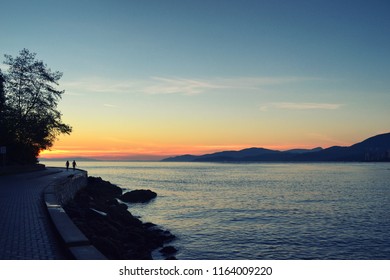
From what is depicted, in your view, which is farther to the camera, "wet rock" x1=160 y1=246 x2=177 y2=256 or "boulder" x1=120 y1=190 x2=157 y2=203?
"boulder" x1=120 y1=190 x2=157 y2=203

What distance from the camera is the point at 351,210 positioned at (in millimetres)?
32688

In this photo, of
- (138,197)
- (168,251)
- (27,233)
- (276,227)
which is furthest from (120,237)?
(138,197)

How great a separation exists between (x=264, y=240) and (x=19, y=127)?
34.1 metres

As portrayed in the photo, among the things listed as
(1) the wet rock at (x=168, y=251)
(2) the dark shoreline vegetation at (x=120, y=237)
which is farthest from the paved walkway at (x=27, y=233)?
(1) the wet rock at (x=168, y=251)

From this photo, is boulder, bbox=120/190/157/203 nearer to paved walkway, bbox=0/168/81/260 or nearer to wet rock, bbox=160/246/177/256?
wet rock, bbox=160/246/177/256

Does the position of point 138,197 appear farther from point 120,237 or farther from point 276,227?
point 120,237

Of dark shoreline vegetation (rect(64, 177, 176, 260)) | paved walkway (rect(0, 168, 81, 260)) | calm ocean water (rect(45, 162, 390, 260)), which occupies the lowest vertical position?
calm ocean water (rect(45, 162, 390, 260))

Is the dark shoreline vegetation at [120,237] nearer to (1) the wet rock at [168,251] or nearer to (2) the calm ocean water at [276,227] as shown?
(1) the wet rock at [168,251]

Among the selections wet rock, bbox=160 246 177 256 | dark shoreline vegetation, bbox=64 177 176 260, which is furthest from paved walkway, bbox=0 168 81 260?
wet rock, bbox=160 246 177 256

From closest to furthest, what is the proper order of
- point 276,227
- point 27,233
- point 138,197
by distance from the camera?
point 27,233, point 276,227, point 138,197

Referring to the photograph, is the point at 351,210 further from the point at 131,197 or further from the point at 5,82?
the point at 5,82
